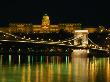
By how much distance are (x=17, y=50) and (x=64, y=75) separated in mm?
29166

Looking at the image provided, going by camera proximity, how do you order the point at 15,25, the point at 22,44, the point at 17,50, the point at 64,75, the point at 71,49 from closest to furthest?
1. the point at 64,75
2. the point at 22,44
3. the point at 71,49
4. the point at 17,50
5. the point at 15,25

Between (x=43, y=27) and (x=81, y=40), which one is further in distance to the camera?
(x=43, y=27)

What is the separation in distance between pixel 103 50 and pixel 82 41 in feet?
8.48

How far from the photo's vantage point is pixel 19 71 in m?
33.7

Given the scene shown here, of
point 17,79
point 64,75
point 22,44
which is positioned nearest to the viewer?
point 17,79

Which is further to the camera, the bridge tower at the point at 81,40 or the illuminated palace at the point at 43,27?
the illuminated palace at the point at 43,27

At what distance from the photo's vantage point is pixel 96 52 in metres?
58.7

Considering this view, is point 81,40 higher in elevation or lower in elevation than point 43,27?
lower

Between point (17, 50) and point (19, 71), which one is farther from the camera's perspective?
point (17, 50)

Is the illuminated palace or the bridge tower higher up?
A: the illuminated palace

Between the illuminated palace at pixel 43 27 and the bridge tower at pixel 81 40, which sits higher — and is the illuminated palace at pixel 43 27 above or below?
above

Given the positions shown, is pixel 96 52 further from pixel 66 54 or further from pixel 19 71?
pixel 19 71

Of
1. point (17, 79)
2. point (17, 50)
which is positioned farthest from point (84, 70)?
point (17, 50)

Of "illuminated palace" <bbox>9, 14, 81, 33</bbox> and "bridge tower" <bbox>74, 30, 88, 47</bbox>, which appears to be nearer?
"bridge tower" <bbox>74, 30, 88, 47</bbox>
